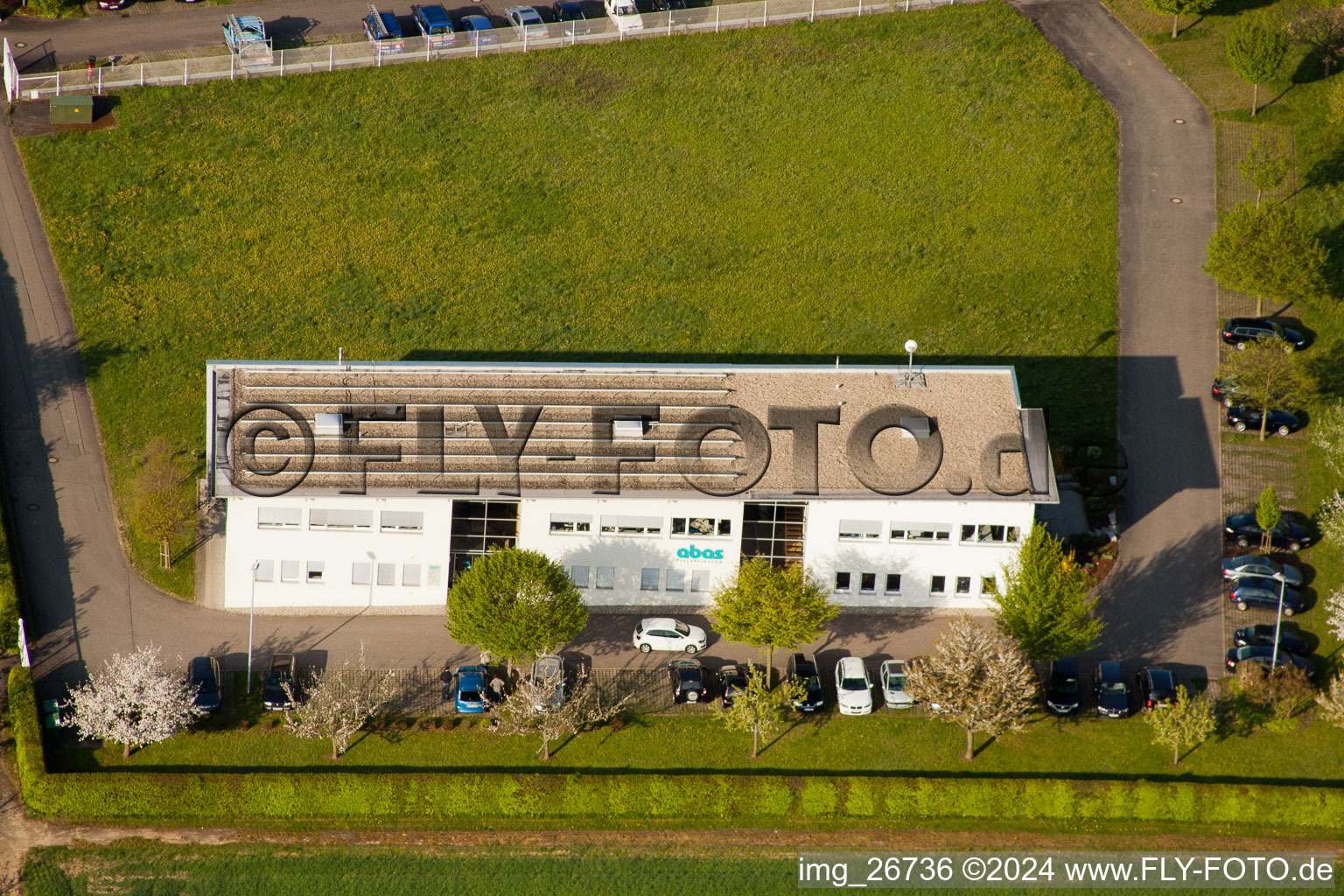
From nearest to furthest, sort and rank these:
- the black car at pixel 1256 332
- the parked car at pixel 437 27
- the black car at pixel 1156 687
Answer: the black car at pixel 1156 687 → the black car at pixel 1256 332 → the parked car at pixel 437 27

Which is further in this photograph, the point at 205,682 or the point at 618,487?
the point at 618,487

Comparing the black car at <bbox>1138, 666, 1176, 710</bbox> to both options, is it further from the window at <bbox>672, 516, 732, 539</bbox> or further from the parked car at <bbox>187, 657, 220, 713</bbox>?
the parked car at <bbox>187, 657, 220, 713</bbox>

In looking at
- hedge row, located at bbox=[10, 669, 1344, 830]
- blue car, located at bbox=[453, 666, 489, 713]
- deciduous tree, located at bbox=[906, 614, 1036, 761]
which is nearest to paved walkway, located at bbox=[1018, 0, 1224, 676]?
hedge row, located at bbox=[10, 669, 1344, 830]

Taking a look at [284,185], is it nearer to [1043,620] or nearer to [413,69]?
[413,69]

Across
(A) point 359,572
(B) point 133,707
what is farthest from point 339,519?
(B) point 133,707

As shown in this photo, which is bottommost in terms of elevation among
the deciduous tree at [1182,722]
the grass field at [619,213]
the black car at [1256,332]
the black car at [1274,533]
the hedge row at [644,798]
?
the hedge row at [644,798]

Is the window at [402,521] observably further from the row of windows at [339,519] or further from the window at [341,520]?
the window at [341,520]

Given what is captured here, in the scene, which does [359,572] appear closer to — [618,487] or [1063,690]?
[618,487]

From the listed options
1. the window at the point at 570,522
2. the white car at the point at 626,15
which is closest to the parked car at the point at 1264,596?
the window at the point at 570,522
